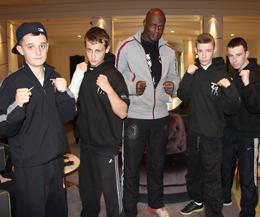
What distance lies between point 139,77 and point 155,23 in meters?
0.45

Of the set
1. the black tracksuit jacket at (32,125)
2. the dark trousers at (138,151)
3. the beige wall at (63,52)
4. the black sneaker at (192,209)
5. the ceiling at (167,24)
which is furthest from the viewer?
the beige wall at (63,52)

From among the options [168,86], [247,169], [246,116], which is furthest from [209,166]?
[168,86]

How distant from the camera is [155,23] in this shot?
2.45 metres

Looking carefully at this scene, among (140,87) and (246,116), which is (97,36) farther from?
(246,116)

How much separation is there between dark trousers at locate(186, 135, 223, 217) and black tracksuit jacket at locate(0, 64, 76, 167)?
1.19 m

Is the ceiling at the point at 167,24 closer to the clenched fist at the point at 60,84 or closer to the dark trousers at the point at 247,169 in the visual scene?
the dark trousers at the point at 247,169

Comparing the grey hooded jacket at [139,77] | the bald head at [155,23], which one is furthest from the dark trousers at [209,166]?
the bald head at [155,23]

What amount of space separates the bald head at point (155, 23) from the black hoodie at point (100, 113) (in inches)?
19.2

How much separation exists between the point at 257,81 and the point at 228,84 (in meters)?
0.32

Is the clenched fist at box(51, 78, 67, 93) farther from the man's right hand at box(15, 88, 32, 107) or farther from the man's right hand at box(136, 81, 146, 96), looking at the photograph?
the man's right hand at box(136, 81, 146, 96)

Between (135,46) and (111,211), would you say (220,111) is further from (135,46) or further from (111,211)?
(111,211)

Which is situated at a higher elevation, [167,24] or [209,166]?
[167,24]

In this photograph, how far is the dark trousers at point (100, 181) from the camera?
2.19 m

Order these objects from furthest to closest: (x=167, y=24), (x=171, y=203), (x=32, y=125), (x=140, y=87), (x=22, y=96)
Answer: (x=167, y=24) → (x=171, y=203) → (x=140, y=87) → (x=32, y=125) → (x=22, y=96)
